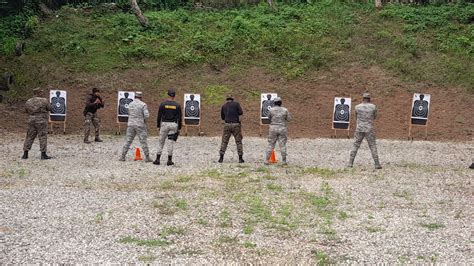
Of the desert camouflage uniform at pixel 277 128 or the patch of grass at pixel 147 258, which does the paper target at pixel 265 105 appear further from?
the patch of grass at pixel 147 258

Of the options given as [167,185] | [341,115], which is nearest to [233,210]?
[167,185]

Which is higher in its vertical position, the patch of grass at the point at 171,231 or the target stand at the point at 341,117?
the target stand at the point at 341,117

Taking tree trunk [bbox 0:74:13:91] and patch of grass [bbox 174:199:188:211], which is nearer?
patch of grass [bbox 174:199:188:211]

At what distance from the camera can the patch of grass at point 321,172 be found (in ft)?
48.6

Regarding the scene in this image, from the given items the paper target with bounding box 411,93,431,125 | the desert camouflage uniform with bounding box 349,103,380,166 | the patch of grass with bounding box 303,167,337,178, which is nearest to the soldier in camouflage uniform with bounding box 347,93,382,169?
the desert camouflage uniform with bounding box 349,103,380,166

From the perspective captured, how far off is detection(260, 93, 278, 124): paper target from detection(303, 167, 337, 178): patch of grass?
314 inches

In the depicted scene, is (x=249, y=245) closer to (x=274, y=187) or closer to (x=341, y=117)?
(x=274, y=187)

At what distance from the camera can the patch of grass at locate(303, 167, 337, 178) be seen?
14812 mm

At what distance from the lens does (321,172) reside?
15.2 metres

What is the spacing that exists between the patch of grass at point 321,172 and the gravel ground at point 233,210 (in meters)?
0.03

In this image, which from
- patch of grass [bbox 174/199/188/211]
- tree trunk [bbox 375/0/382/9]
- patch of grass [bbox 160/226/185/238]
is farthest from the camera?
tree trunk [bbox 375/0/382/9]

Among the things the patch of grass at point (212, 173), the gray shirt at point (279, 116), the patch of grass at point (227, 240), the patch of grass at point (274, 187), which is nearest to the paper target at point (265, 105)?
the gray shirt at point (279, 116)

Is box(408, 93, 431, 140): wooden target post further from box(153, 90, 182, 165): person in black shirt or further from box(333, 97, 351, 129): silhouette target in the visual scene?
box(153, 90, 182, 165): person in black shirt

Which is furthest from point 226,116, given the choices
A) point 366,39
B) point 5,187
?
point 366,39
